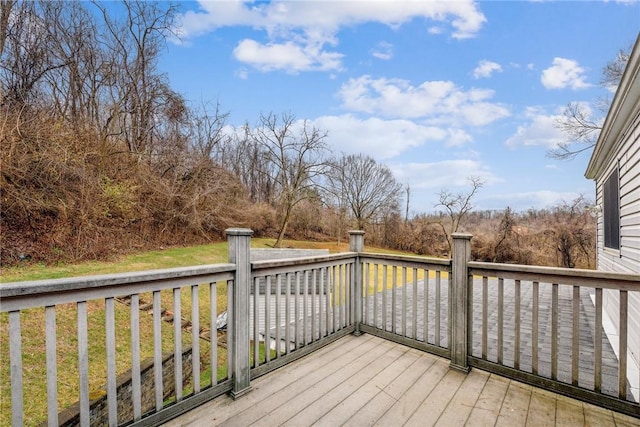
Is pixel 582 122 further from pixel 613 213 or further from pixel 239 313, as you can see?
pixel 239 313

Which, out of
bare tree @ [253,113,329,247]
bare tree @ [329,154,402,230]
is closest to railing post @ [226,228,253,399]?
bare tree @ [253,113,329,247]

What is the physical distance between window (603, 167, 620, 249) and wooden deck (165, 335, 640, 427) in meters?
3.16

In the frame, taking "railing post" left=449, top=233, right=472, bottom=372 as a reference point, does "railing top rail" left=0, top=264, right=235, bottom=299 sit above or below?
above

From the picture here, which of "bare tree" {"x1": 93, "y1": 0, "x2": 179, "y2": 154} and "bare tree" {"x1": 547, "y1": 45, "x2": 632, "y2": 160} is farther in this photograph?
"bare tree" {"x1": 93, "y1": 0, "x2": 179, "y2": 154}

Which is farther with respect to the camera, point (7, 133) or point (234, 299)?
point (7, 133)

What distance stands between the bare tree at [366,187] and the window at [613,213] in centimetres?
1508

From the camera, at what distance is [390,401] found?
2.22m

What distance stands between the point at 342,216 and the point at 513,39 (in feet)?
43.5

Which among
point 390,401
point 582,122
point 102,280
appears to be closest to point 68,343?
point 102,280

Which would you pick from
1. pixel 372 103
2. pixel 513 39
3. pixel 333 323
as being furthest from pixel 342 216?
pixel 333 323

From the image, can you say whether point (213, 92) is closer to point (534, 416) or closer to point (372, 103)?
point (372, 103)

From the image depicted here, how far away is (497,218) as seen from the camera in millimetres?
13789

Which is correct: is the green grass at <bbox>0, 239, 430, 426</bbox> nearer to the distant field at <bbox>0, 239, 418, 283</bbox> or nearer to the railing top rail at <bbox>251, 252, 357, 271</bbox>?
the distant field at <bbox>0, 239, 418, 283</bbox>

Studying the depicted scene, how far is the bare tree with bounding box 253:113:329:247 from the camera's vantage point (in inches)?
577
